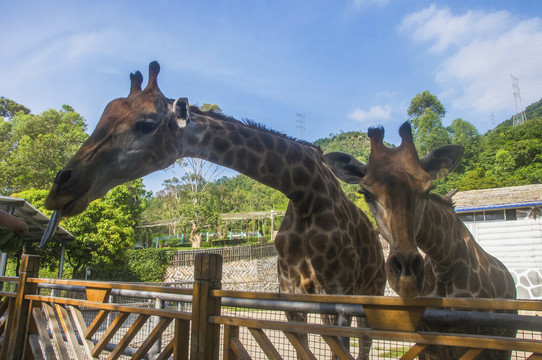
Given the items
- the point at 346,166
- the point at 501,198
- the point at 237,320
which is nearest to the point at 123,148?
the point at 237,320

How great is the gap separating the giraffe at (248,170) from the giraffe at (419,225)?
753 mm

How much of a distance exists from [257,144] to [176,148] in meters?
0.84

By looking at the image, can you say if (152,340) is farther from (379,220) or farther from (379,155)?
(379,155)

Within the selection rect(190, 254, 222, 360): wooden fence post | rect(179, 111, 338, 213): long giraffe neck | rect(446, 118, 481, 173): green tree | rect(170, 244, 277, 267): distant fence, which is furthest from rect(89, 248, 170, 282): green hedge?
rect(446, 118, 481, 173): green tree

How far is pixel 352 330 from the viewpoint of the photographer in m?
1.74

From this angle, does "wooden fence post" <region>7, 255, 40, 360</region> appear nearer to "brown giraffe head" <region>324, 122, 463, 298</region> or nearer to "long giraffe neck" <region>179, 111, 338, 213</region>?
"long giraffe neck" <region>179, 111, 338, 213</region>

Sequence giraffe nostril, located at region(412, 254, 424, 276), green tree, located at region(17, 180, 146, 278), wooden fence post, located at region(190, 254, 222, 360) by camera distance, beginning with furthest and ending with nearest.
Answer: green tree, located at region(17, 180, 146, 278) → wooden fence post, located at region(190, 254, 222, 360) → giraffe nostril, located at region(412, 254, 424, 276)

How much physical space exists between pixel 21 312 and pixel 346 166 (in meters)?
3.60

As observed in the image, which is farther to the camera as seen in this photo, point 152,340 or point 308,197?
point 308,197

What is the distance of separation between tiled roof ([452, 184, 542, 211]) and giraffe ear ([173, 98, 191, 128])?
17.0 metres

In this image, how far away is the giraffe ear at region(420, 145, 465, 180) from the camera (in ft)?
9.00

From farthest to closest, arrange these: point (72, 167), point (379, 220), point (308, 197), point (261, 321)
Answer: point (308, 197) → point (72, 167) → point (379, 220) → point (261, 321)

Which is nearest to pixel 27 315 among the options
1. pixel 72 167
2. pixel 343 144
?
pixel 72 167

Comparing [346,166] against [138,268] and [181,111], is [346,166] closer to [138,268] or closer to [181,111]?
[181,111]
